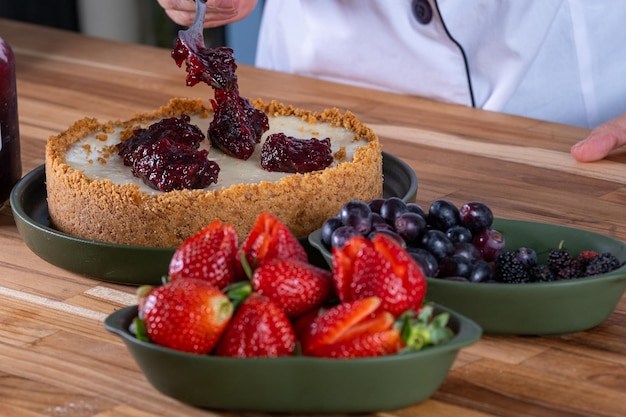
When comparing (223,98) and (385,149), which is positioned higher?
(223,98)

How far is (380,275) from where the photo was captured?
974mm

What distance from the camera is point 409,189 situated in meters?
1.49

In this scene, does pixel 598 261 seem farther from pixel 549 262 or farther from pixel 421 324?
pixel 421 324

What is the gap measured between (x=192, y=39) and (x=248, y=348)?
2.35ft

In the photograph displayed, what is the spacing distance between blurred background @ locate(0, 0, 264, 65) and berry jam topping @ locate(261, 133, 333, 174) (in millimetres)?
2357

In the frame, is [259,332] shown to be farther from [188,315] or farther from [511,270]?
[511,270]

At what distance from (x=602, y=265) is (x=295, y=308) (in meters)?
0.37

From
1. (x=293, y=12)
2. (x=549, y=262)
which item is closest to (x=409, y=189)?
(x=549, y=262)

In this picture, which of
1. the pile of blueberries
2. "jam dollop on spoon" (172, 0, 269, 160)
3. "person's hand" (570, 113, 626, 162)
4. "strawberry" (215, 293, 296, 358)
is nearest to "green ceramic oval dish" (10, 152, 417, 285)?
the pile of blueberries

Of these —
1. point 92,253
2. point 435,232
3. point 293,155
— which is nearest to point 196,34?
point 293,155

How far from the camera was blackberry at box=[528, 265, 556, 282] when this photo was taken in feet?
3.78

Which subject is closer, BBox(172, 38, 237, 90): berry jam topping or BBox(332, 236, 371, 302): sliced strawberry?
BBox(332, 236, 371, 302): sliced strawberry

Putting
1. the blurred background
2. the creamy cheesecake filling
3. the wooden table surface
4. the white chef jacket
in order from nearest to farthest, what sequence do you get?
the wooden table surface < the creamy cheesecake filling < the white chef jacket < the blurred background

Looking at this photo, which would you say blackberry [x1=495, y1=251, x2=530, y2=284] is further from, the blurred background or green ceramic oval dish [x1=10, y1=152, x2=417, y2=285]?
the blurred background
